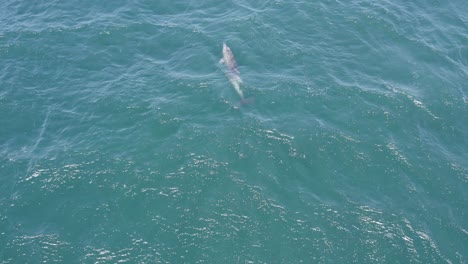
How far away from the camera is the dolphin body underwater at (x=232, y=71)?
48.5 m

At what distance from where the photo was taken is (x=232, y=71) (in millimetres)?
51031

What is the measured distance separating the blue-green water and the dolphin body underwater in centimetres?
86

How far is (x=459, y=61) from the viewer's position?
5441 cm

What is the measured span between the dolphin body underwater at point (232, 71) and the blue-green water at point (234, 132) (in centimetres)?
86

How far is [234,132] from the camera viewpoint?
4444 cm

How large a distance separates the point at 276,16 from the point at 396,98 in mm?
22326

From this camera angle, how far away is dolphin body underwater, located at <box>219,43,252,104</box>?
48531 millimetres

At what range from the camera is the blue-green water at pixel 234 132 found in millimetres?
36219

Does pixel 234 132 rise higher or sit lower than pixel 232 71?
lower

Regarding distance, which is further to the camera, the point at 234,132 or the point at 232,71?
the point at 232,71

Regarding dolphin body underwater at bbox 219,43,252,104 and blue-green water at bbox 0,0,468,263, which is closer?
blue-green water at bbox 0,0,468,263

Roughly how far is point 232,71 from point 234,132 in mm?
10413

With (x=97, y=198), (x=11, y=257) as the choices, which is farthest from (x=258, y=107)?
(x=11, y=257)

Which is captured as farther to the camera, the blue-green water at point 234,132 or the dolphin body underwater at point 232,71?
the dolphin body underwater at point 232,71
